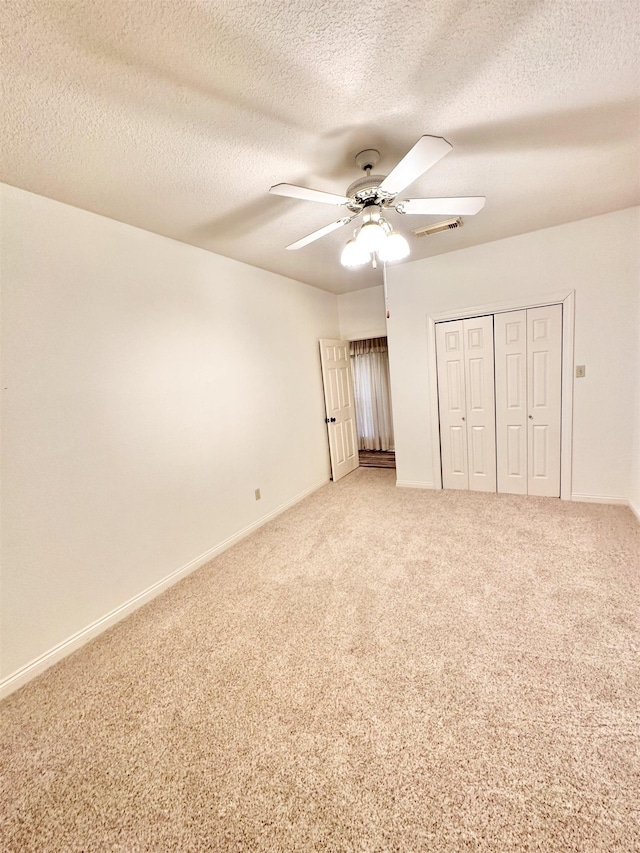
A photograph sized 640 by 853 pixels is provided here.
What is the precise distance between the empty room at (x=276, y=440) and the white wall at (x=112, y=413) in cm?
2

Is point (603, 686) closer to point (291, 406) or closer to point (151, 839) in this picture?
point (151, 839)

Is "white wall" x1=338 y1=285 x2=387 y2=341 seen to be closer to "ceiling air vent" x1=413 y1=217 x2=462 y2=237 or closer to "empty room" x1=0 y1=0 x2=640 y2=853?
"empty room" x1=0 y1=0 x2=640 y2=853

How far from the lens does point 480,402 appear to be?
370 cm

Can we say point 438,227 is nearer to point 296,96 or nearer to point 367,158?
point 367,158

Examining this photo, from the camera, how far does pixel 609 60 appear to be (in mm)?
1370

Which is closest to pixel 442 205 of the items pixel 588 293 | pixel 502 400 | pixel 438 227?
pixel 438 227

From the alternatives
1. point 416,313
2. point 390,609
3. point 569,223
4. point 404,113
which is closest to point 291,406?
point 416,313

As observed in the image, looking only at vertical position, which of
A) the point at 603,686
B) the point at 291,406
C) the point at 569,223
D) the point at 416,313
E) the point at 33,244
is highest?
the point at 569,223

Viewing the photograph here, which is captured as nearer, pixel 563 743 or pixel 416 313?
pixel 563 743

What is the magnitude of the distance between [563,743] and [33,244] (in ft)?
11.4

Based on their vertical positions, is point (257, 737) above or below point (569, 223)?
below

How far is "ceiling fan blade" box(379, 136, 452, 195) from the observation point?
1.31 m

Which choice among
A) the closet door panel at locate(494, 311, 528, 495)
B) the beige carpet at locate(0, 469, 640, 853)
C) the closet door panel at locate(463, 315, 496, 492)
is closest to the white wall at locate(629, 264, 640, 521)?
the beige carpet at locate(0, 469, 640, 853)

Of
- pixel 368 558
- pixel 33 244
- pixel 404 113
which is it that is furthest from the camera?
pixel 368 558
